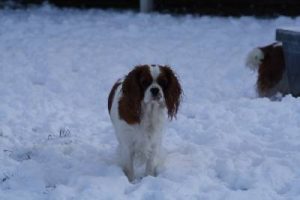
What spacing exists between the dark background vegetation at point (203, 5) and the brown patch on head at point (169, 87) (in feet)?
26.3

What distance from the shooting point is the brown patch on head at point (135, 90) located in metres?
5.27

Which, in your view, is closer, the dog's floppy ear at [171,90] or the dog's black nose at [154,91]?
the dog's black nose at [154,91]

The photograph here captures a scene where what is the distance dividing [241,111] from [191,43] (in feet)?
13.3

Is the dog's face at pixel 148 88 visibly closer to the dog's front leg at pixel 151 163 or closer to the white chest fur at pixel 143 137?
the white chest fur at pixel 143 137

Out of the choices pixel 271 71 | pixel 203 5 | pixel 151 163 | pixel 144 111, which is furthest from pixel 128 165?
pixel 203 5

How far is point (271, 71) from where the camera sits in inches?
336

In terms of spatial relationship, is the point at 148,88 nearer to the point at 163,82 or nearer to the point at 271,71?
the point at 163,82

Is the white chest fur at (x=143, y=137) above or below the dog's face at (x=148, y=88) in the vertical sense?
below

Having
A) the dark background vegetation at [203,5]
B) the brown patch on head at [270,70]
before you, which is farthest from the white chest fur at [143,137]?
the dark background vegetation at [203,5]

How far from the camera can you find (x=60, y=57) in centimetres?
1065

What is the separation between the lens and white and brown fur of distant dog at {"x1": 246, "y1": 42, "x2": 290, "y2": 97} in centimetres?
848

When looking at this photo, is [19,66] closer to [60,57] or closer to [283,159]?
[60,57]

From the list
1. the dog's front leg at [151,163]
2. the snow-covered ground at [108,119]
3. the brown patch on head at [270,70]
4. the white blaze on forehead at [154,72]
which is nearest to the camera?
the snow-covered ground at [108,119]

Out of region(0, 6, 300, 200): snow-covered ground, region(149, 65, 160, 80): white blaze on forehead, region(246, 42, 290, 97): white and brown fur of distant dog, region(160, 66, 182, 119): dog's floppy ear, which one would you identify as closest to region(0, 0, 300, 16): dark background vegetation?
region(0, 6, 300, 200): snow-covered ground
